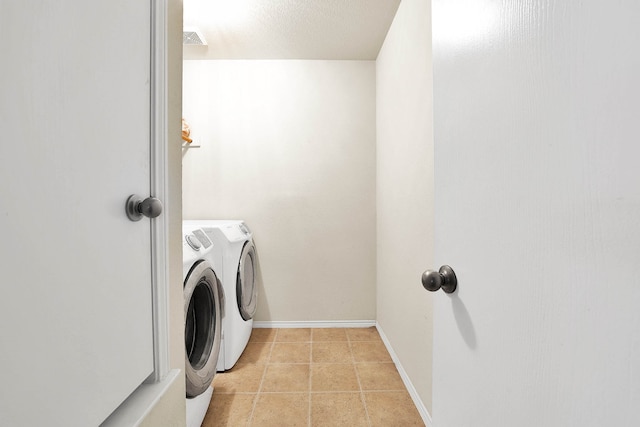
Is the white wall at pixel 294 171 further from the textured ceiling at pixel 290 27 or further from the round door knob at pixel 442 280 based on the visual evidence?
the round door knob at pixel 442 280

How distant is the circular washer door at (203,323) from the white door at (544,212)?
1.08 meters

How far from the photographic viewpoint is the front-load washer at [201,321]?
129 cm

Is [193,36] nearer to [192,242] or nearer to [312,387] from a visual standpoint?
[192,242]

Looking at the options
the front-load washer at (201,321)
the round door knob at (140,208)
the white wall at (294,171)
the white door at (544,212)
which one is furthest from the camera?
the white wall at (294,171)

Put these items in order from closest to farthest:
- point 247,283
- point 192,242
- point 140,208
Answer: point 140,208 → point 192,242 → point 247,283

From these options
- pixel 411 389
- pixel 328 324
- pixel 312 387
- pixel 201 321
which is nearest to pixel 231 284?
pixel 201 321

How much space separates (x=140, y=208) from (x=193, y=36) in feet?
7.12

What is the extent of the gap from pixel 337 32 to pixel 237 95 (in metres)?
1.03

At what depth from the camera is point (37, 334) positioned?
1.15 ft

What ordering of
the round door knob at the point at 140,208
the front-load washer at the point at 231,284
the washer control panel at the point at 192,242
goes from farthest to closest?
the front-load washer at the point at 231,284
the washer control panel at the point at 192,242
the round door knob at the point at 140,208

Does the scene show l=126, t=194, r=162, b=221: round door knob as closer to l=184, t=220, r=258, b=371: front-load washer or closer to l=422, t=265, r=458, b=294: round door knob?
l=422, t=265, r=458, b=294: round door knob

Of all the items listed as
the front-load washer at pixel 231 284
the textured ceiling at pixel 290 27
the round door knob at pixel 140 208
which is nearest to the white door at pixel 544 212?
the round door knob at pixel 140 208

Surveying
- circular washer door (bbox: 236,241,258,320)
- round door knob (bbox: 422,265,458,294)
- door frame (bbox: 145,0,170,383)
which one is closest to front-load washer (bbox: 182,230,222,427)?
circular washer door (bbox: 236,241,258,320)

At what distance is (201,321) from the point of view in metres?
1.46
